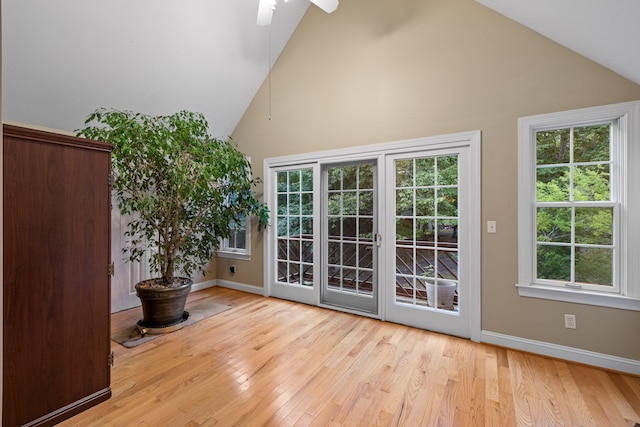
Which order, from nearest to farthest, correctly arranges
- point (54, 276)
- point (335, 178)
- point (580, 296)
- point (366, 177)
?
1. point (54, 276)
2. point (580, 296)
3. point (366, 177)
4. point (335, 178)

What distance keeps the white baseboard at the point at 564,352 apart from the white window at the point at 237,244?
10.6ft

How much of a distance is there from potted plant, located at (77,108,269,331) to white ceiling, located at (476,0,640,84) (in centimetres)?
304

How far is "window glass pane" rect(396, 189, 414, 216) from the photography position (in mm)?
3412

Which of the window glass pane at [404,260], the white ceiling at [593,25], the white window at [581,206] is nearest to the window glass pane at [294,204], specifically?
the window glass pane at [404,260]

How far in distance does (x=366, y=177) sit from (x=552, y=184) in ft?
5.84

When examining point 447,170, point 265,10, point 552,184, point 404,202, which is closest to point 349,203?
point 404,202

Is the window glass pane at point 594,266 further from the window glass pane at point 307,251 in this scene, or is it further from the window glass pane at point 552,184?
the window glass pane at point 307,251

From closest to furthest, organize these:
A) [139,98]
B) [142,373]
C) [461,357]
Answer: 1. [142,373]
2. [461,357]
3. [139,98]

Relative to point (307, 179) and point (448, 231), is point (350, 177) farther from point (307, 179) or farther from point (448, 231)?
point (448, 231)

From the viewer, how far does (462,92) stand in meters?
3.07

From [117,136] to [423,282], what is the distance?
3.31 m

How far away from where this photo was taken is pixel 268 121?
14.5 feet

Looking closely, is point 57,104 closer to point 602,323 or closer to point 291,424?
point 291,424

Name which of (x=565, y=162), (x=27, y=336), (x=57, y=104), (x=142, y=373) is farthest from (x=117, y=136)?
(x=565, y=162)
